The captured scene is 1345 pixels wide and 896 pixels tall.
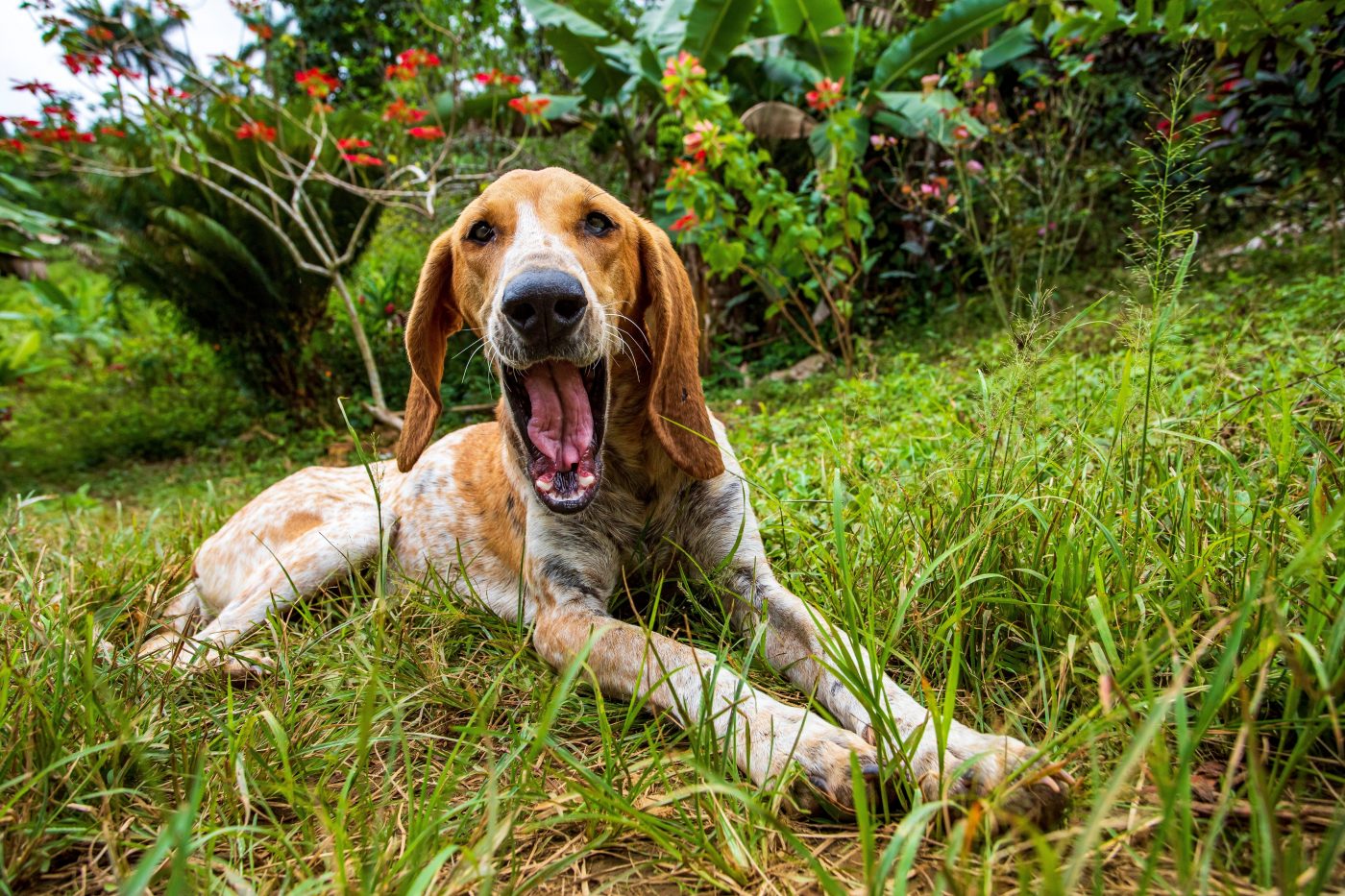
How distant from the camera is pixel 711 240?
20.8 feet

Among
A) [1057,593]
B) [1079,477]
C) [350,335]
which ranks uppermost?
[1079,477]

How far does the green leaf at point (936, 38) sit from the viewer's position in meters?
7.80

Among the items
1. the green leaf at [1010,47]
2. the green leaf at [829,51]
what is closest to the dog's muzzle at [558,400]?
the green leaf at [829,51]

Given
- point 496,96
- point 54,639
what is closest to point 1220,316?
point 54,639

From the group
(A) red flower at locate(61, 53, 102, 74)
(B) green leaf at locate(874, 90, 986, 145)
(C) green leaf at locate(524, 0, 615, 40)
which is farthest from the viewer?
(C) green leaf at locate(524, 0, 615, 40)

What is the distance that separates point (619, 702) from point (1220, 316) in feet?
15.3

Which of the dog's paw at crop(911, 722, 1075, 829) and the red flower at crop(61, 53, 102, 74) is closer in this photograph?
the dog's paw at crop(911, 722, 1075, 829)

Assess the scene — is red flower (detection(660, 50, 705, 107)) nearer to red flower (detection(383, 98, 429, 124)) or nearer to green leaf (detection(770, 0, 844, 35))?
red flower (detection(383, 98, 429, 124))

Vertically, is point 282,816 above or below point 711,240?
below

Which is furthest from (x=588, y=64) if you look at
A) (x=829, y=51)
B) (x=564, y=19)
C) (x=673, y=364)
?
(x=673, y=364)

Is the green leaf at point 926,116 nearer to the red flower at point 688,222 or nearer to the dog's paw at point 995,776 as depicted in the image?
the red flower at point 688,222

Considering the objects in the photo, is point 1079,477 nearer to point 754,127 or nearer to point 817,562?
point 817,562

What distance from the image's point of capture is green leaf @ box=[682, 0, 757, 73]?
745cm

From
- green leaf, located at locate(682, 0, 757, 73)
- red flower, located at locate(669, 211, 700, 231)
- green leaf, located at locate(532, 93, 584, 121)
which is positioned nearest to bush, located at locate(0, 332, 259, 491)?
green leaf, located at locate(532, 93, 584, 121)
